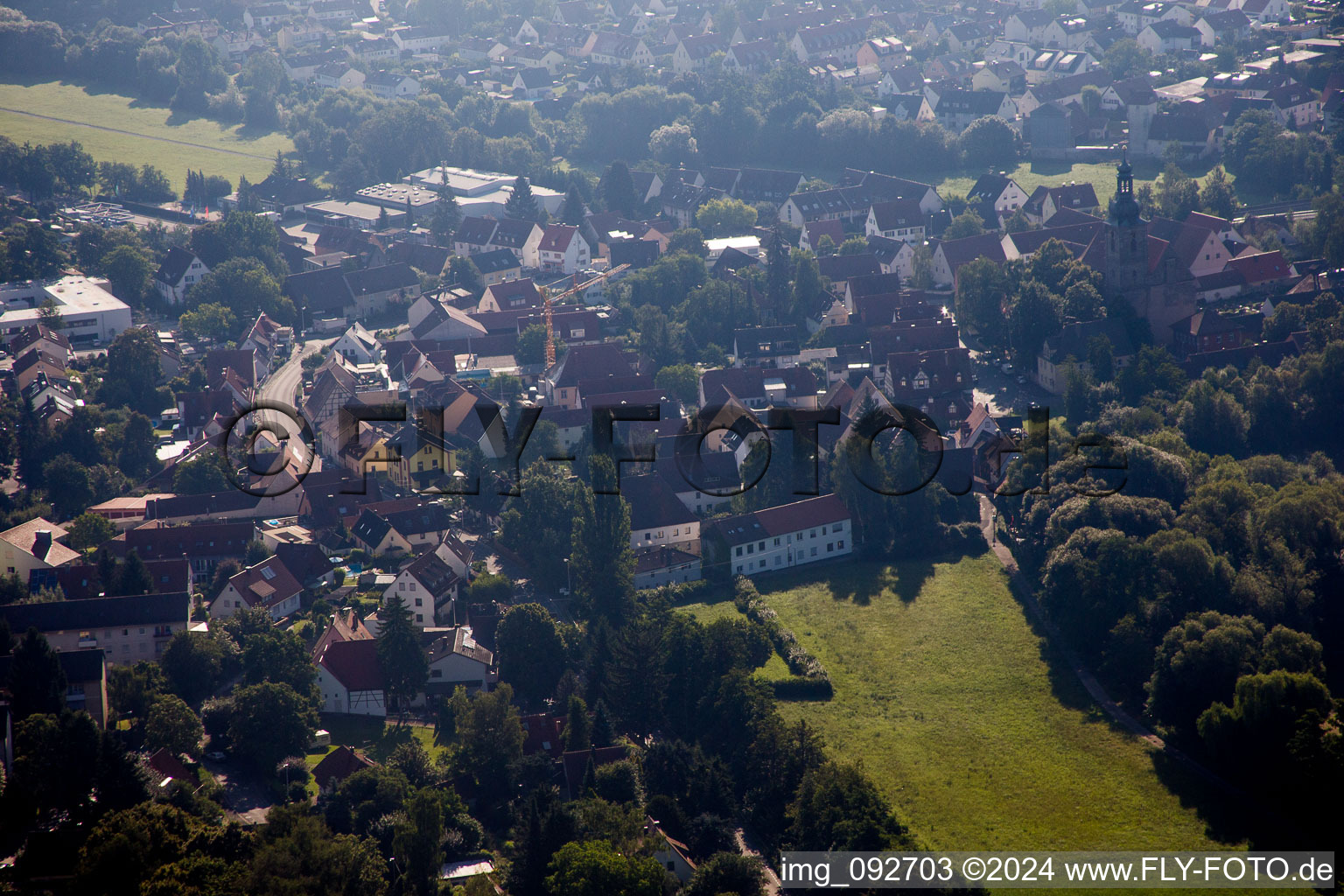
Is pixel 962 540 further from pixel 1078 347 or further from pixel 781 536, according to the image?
pixel 1078 347

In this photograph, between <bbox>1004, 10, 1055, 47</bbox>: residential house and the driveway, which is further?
<bbox>1004, 10, 1055, 47</bbox>: residential house

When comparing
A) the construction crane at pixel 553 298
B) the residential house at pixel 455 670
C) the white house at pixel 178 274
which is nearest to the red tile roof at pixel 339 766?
the residential house at pixel 455 670

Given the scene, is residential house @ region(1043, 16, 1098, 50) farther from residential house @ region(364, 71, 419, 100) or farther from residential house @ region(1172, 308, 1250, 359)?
residential house @ region(1172, 308, 1250, 359)

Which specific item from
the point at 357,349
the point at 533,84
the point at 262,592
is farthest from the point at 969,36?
the point at 262,592

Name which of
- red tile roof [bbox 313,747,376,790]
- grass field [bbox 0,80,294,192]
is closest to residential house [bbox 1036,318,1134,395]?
red tile roof [bbox 313,747,376,790]

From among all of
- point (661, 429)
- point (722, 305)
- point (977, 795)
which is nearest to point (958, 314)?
point (722, 305)

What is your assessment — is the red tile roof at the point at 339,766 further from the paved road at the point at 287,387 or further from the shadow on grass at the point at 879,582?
the paved road at the point at 287,387
